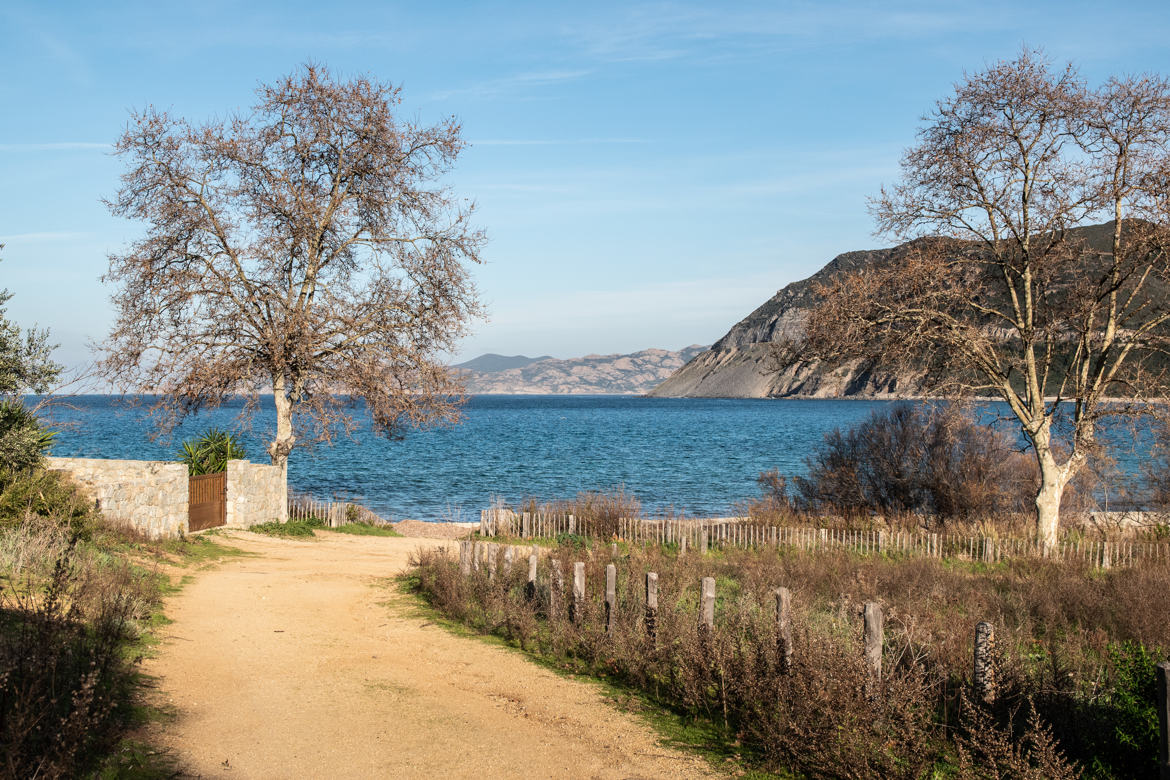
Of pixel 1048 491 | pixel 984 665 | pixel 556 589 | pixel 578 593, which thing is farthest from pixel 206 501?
pixel 1048 491

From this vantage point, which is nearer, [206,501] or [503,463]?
[206,501]

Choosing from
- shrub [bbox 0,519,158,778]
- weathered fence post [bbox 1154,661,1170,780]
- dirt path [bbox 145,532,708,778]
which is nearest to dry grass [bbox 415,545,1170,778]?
weathered fence post [bbox 1154,661,1170,780]

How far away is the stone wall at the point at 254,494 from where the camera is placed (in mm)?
23000

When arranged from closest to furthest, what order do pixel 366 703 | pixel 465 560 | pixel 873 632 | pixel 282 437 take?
1. pixel 873 632
2. pixel 366 703
3. pixel 465 560
4. pixel 282 437

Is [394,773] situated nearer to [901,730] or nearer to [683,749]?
[683,749]

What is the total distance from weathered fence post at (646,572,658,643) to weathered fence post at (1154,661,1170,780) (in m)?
4.89

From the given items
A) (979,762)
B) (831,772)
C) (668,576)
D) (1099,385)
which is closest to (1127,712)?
(979,762)

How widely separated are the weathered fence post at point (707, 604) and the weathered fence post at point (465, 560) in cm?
533

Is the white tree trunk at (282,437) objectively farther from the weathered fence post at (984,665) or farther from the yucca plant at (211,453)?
the weathered fence post at (984,665)

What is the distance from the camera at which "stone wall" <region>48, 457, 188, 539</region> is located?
18.3 metres

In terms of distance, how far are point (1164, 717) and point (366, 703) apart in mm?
6499

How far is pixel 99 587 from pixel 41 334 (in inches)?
321

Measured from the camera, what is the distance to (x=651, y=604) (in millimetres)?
9594

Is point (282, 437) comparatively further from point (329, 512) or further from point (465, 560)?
point (465, 560)
